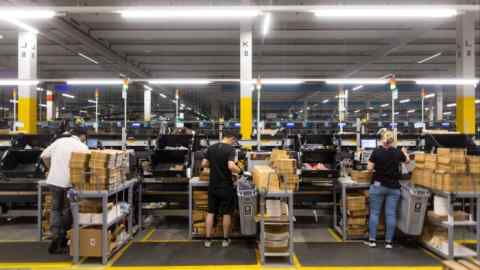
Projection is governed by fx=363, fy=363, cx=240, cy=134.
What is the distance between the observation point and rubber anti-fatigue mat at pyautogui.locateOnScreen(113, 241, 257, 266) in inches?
177

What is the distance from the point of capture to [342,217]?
553cm

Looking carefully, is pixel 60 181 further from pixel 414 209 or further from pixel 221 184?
pixel 414 209

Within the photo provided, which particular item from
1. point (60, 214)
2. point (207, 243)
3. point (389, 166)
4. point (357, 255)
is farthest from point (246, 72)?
point (60, 214)

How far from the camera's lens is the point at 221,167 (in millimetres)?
5008

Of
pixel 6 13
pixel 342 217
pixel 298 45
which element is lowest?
pixel 342 217

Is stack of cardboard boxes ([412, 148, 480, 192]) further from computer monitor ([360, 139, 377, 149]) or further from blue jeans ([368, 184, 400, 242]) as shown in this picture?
computer monitor ([360, 139, 377, 149])

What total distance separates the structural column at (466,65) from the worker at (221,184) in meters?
7.10

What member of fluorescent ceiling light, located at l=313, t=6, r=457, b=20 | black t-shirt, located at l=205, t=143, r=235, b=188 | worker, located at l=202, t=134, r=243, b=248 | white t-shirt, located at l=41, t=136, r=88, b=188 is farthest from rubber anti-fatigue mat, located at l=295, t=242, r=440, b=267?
fluorescent ceiling light, located at l=313, t=6, r=457, b=20

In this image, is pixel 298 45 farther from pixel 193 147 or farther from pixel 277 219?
pixel 277 219

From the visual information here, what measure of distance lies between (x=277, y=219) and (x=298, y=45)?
26.5ft

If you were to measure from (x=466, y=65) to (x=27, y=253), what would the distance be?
392 inches

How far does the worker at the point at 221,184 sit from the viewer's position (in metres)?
4.98

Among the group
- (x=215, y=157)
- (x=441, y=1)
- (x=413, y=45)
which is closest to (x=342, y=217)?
(x=215, y=157)

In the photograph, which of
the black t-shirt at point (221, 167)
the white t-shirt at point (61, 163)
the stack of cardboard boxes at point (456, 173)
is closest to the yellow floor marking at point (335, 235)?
the stack of cardboard boxes at point (456, 173)
